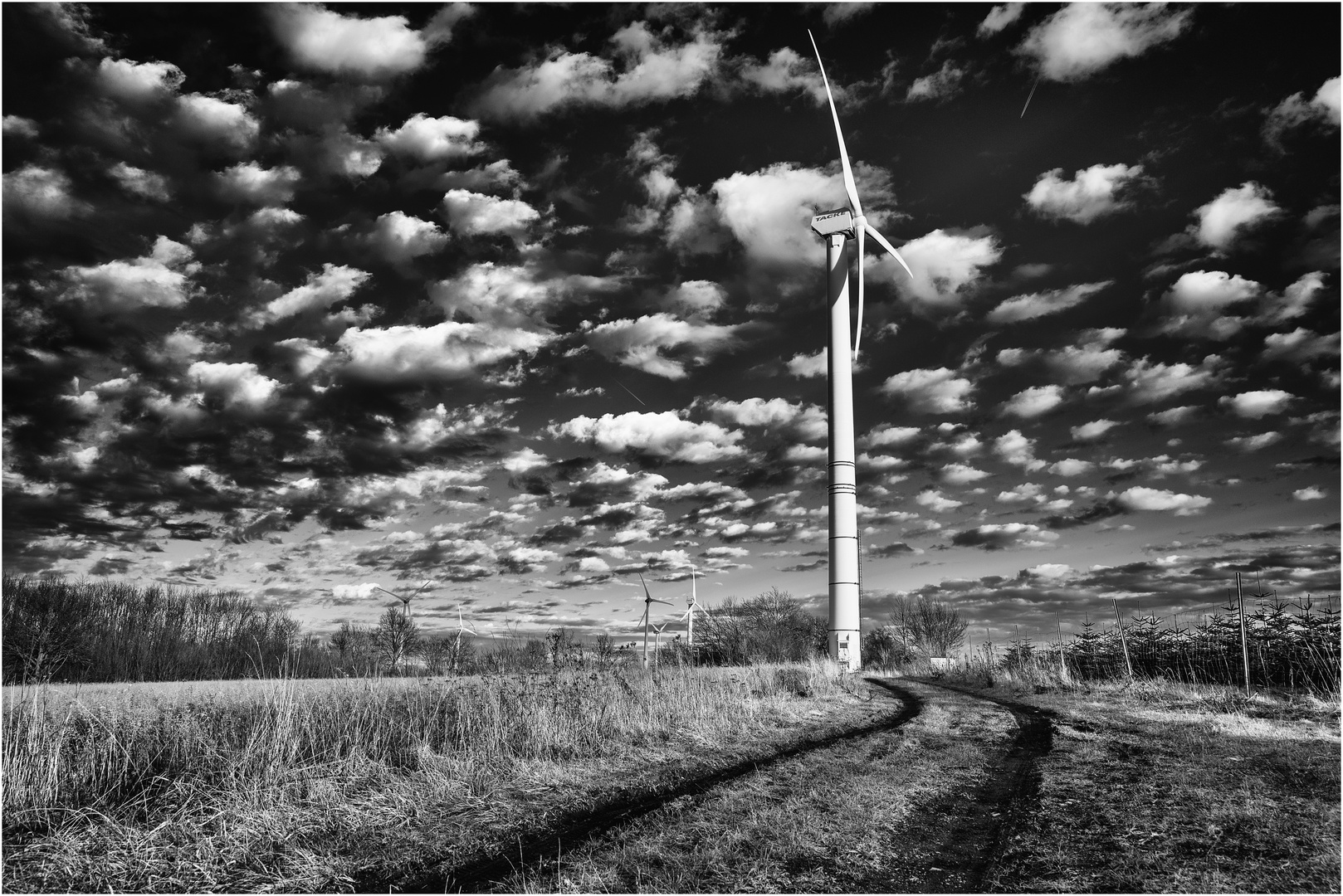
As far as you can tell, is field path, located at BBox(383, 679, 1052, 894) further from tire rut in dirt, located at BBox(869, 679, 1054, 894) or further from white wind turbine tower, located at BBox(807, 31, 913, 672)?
white wind turbine tower, located at BBox(807, 31, 913, 672)

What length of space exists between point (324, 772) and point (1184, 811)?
10.3 meters

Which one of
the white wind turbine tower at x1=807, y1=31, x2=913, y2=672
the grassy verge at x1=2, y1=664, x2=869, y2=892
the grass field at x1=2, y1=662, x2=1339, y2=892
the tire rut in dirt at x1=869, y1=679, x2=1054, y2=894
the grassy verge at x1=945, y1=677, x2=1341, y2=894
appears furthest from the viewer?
the white wind turbine tower at x1=807, y1=31, x2=913, y2=672

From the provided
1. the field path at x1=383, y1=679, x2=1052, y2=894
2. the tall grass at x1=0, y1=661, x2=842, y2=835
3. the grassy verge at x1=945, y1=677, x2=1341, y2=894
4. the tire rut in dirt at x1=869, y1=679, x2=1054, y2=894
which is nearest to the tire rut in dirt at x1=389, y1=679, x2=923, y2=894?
the field path at x1=383, y1=679, x2=1052, y2=894

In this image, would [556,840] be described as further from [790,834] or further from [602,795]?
[790,834]

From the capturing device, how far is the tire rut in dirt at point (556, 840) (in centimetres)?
654

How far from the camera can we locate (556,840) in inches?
299

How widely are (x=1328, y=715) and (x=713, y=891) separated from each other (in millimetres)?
16983

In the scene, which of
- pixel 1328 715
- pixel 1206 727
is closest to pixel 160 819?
pixel 1206 727

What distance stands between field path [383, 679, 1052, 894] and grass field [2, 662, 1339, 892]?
41 mm

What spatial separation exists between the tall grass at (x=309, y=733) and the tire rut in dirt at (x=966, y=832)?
506cm

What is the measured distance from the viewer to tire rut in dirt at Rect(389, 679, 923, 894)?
6543 millimetres

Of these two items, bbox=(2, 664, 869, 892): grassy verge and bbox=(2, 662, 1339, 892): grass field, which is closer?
bbox=(2, 662, 1339, 892): grass field

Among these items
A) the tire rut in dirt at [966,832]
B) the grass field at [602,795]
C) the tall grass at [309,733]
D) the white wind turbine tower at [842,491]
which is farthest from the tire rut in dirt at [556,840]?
the white wind turbine tower at [842,491]

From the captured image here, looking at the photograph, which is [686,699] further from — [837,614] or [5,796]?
[837,614]
